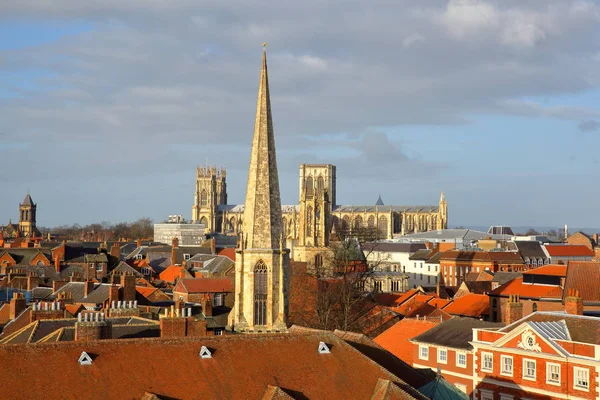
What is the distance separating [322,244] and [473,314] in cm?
6680

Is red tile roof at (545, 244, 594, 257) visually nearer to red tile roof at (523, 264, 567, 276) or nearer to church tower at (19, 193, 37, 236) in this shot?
red tile roof at (523, 264, 567, 276)

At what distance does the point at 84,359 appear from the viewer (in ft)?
74.3

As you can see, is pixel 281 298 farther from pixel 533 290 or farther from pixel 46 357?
pixel 533 290

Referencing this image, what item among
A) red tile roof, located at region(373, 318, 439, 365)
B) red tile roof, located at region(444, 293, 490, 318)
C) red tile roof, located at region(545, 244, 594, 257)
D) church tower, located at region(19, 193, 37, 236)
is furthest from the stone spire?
church tower, located at region(19, 193, 37, 236)

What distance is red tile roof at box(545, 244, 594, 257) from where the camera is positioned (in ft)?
391

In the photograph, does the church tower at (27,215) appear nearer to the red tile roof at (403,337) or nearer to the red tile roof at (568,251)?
the red tile roof at (568,251)

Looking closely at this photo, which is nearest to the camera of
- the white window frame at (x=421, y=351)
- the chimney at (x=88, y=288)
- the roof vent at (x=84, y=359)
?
the roof vent at (x=84, y=359)

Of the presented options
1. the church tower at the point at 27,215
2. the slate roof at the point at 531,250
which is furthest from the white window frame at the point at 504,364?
the church tower at the point at 27,215

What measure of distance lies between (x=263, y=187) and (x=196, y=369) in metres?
21.5

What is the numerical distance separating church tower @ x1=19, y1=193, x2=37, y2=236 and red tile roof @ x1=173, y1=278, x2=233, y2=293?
121021 millimetres

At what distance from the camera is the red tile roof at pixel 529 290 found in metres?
63.0

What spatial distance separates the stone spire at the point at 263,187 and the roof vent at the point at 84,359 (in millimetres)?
21275

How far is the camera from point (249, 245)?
4378 centimetres

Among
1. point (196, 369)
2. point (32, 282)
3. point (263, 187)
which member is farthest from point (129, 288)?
point (196, 369)
